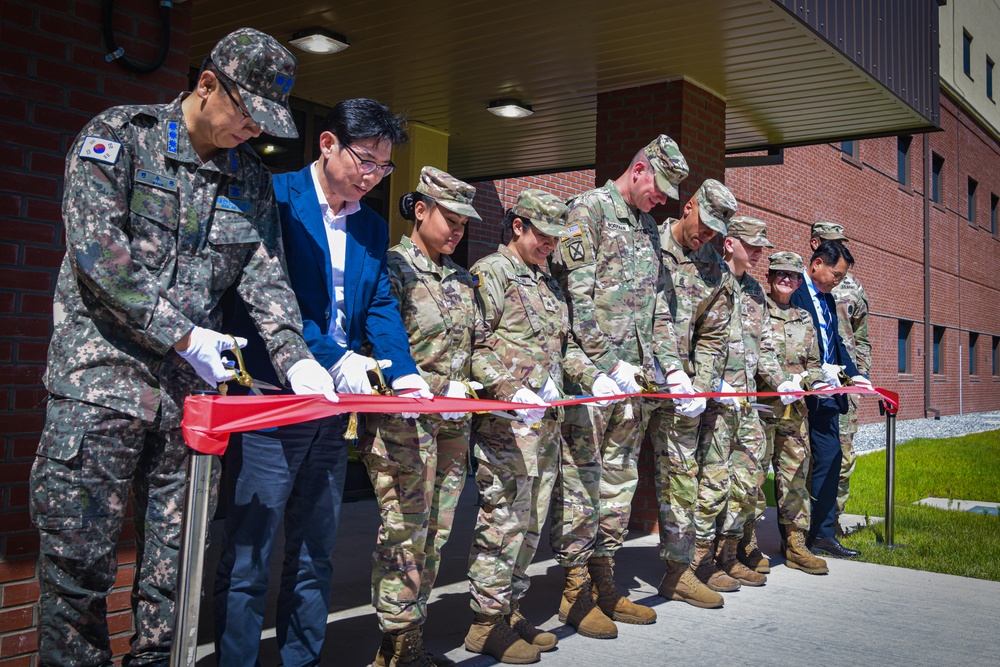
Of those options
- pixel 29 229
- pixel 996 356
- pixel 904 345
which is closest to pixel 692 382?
pixel 29 229

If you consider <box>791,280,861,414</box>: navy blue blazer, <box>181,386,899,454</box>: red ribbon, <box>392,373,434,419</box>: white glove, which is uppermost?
<box>791,280,861,414</box>: navy blue blazer

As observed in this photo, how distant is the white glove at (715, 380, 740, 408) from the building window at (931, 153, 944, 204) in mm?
21216

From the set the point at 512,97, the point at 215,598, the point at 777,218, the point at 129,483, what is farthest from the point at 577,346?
the point at 777,218

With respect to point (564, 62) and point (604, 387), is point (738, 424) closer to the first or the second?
point (604, 387)

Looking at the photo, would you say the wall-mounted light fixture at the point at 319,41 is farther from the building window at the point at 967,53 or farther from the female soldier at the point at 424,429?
the building window at the point at 967,53

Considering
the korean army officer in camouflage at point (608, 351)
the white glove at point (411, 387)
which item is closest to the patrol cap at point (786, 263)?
the korean army officer in camouflage at point (608, 351)

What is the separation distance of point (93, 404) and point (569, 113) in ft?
20.3

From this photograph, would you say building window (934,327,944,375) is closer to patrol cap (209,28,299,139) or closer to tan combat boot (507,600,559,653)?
tan combat boot (507,600,559,653)

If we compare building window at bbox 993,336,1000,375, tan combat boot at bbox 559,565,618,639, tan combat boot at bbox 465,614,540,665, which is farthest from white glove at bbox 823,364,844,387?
building window at bbox 993,336,1000,375

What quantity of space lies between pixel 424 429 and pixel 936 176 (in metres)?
24.5

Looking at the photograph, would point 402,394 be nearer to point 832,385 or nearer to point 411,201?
point 411,201

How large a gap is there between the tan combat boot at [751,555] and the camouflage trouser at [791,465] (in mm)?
351

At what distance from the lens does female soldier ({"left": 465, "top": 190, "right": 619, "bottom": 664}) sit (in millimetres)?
3910

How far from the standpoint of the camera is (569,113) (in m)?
7.94
